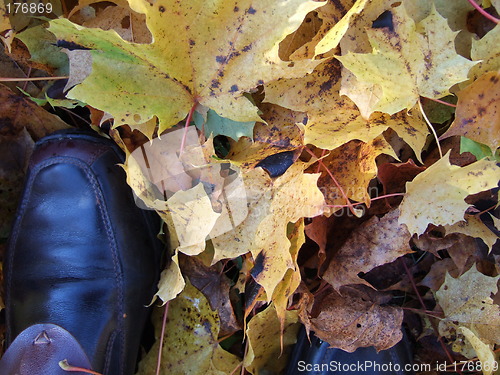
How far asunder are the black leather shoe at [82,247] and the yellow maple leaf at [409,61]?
592mm

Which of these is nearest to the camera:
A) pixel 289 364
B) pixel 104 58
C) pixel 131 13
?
pixel 104 58

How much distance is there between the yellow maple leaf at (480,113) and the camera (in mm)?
831

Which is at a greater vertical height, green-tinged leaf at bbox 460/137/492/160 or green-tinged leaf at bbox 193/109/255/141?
green-tinged leaf at bbox 193/109/255/141

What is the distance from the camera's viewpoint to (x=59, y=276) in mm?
1047

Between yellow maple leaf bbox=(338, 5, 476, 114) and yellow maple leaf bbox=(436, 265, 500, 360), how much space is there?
0.42 metres

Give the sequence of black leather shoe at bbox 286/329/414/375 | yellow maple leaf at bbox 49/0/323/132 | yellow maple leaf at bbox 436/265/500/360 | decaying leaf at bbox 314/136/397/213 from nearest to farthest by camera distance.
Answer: yellow maple leaf at bbox 49/0/323/132 < decaying leaf at bbox 314/136/397/213 < yellow maple leaf at bbox 436/265/500/360 < black leather shoe at bbox 286/329/414/375

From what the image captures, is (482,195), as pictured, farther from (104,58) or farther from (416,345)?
(104,58)

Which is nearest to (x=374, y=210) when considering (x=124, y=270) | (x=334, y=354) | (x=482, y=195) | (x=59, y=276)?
(x=482, y=195)

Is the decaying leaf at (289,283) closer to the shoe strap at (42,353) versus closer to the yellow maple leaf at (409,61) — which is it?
the yellow maple leaf at (409,61)

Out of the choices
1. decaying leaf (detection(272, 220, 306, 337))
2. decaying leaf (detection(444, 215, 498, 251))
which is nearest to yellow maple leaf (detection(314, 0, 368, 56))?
decaying leaf (detection(272, 220, 306, 337))

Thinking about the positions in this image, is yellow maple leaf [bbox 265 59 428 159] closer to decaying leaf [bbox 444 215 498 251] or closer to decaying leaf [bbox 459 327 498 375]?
decaying leaf [bbox 444 215 498 251]

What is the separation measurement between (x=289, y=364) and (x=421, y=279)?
0.38 metres

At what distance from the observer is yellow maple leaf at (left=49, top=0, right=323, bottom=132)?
29.1 inches

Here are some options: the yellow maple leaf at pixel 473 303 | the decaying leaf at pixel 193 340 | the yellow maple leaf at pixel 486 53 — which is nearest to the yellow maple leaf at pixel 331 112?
the yellow maple leaf at pixel 486 53
